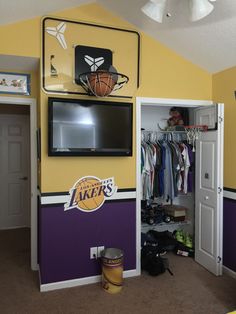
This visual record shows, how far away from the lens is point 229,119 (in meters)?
3.04

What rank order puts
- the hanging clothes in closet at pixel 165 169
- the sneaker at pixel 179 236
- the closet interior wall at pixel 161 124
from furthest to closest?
the closet interior wall at pixel 161 124, the sneaker at pixel 179 236, the hanging clothes in closet at pixel 165 169

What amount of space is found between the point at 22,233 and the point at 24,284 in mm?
1766

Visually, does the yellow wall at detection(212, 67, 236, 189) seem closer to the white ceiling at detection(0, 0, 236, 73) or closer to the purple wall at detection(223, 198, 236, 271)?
the white ceiling at detection(0, 0, 236, 73)

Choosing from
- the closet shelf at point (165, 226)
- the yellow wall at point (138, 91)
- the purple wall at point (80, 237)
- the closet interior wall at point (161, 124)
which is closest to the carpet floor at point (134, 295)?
the purple wall at point (80, 237)

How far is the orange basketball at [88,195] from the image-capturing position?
2801mm

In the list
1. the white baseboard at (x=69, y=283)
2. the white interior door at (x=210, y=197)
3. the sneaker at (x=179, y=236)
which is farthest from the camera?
the sneaker at (x=179, y=236)

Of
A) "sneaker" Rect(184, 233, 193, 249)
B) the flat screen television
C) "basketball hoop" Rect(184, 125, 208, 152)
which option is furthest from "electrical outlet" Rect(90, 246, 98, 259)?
"basketball hoop" Rect(184, 125, 208, 152)

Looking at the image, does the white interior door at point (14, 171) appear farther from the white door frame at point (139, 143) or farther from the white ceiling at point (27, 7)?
the white door frame at point (139, 143)

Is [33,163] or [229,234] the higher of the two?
[33,163]

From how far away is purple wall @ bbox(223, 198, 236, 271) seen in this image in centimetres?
297

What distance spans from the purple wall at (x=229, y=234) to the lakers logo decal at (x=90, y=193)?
4.28 feet

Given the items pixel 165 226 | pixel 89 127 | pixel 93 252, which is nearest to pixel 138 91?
pixel 89 127

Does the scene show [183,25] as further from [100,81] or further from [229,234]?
[229,234]

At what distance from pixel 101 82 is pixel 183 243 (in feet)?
8.03
